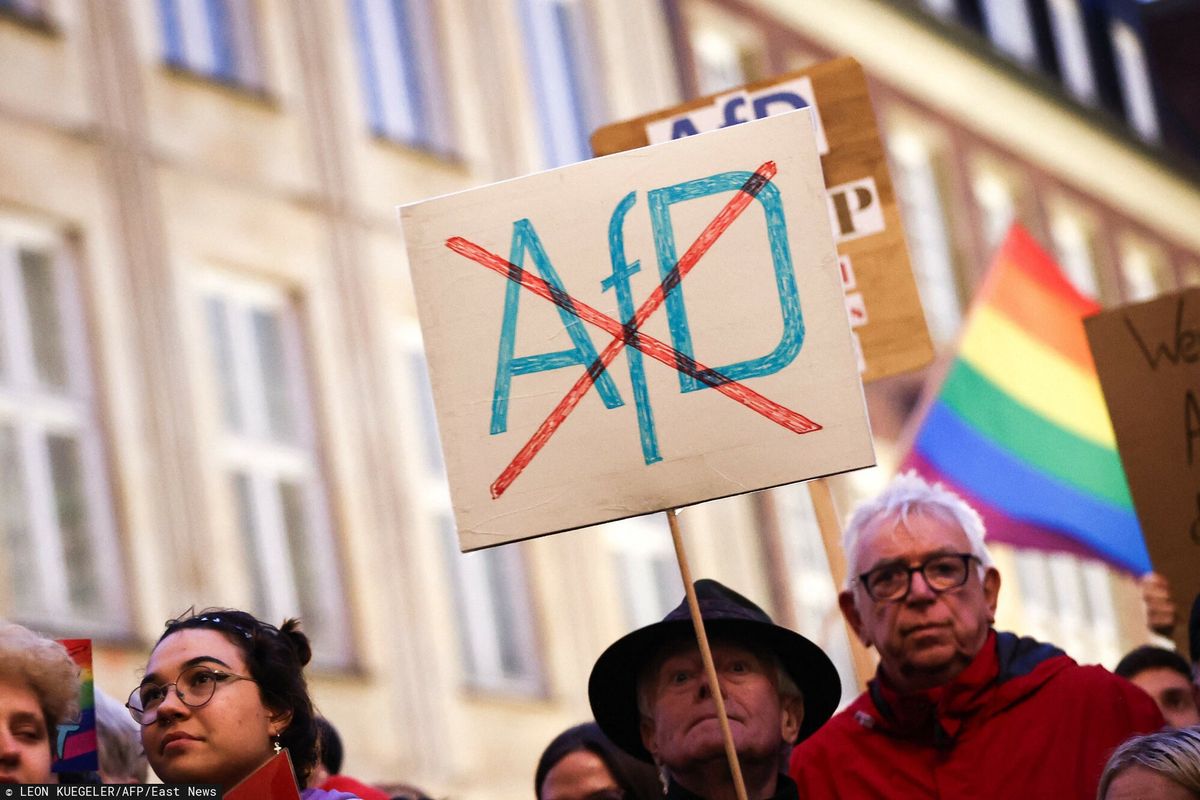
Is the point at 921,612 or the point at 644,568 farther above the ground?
the point at 644,568

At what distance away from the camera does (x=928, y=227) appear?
2541 centimetres

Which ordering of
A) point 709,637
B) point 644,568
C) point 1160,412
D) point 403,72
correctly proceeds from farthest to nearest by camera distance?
point 644,568 < point 403,72 < point 1160,412 < point 709,637

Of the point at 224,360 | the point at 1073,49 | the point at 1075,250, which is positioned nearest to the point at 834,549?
the point at 224,360

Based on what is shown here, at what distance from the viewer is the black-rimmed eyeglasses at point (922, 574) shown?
5836mm

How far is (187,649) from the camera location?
17.5ft

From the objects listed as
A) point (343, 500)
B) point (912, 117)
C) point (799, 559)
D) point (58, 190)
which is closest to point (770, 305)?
point (58, 190)

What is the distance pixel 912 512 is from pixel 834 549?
106 cm

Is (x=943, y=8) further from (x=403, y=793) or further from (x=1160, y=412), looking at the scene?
(x=403, y=793)

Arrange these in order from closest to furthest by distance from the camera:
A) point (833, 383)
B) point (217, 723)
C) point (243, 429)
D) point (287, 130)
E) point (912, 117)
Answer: point (217, 723) < point (833, 383) < point (243, 429) < point (287, 130) < point (912, 117)

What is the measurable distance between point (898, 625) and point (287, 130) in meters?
11.5

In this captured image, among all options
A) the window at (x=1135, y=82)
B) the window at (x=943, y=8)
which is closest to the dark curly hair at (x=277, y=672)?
the window at (x=943, y=8)

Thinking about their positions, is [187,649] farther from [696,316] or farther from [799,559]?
[799,559]

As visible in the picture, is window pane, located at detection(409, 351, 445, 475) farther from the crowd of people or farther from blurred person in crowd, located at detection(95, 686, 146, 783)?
the crowd of people

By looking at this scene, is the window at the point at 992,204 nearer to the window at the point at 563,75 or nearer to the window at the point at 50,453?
the window at the point at 563,75
